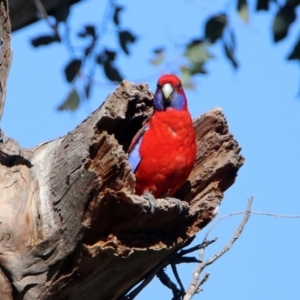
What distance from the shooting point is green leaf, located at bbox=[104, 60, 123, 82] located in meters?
5.22

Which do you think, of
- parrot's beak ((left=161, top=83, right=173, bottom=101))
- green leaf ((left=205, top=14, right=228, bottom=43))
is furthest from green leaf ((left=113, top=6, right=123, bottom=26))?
green leaf ((left=205, top=14, right=228, bottom=43))

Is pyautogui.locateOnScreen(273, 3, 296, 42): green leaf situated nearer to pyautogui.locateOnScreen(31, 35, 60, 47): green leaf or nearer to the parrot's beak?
the parrot's beak

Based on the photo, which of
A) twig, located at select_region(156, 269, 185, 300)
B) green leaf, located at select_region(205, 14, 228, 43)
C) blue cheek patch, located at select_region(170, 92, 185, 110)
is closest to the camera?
twig, located at select_region(156, 269, 185, 300)

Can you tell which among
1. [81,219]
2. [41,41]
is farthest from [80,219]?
[41,41]

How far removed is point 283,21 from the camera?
A: 4.30 metres

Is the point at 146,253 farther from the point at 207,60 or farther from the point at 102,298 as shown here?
the point at 207,60

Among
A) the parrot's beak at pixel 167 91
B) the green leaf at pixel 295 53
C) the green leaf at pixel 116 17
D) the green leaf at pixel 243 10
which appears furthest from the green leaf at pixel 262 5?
the green leaf at pixel 116 17

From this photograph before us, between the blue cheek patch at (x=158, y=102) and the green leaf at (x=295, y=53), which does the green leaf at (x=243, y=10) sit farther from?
the blue cheek patch at (x=158, y=102)

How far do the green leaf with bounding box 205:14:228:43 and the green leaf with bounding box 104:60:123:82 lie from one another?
72 centimetres

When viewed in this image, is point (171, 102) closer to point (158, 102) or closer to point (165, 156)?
point (158, 102)

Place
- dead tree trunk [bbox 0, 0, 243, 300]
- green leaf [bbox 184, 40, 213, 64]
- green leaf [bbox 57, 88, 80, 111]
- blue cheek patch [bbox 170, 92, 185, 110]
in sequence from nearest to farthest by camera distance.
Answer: dead tree trunk [bbox 0, 0, 243, 300], green leaf [bbox 184, 40, 213, 64], blue cheek patch [bbox 170, 92, 185, 110], green leaf [bbox 57, 88, 80, 111]

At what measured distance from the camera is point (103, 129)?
3.83m

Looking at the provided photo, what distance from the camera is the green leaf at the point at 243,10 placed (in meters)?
4.57

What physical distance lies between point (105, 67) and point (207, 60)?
727 millimetres
